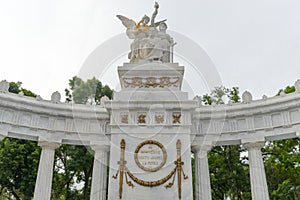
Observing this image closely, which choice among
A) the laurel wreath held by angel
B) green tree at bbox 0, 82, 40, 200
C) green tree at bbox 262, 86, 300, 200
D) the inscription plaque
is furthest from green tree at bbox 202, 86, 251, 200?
green tree at bbox 0, 82, 40, 200

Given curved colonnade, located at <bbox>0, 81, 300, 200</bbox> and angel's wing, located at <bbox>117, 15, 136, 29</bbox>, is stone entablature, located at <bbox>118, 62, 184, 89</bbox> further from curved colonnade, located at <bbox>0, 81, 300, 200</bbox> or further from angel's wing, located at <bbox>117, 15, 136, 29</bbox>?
angel's wing, located at <bbox>117, 15, 136, 29</bbox>

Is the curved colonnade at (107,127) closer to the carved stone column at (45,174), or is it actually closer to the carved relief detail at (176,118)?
the carved stone column at (45,174)

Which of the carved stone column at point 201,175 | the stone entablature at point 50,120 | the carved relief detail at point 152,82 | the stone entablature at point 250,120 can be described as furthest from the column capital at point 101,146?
the stone entablature at point 250,120

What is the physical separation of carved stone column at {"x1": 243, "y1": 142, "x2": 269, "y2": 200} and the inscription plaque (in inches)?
383

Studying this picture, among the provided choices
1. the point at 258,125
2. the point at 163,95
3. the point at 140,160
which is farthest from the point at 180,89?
the point at 258,125

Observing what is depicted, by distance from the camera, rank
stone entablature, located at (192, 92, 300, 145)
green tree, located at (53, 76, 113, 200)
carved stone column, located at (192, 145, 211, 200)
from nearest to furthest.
→ carved stone column, located at (192, 145, 211, 200) < stone entablature, located at (192, 92, 300, 145) < green tree, located at (53, 76, 113, 200)

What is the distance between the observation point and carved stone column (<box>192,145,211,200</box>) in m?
24.5

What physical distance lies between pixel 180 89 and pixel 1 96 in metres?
14.5

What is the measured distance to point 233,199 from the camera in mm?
36031

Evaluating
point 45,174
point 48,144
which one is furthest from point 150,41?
point 45,174

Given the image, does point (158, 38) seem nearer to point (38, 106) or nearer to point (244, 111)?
point (244, 111)

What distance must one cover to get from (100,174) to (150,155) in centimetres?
734

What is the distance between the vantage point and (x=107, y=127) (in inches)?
1070

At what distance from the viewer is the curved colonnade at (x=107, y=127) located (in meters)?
25.1
